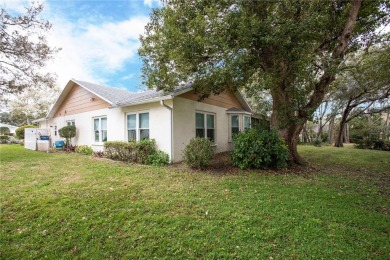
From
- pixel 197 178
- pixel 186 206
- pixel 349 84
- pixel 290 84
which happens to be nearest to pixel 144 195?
pixel 186 206

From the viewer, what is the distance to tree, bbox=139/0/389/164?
5895mm

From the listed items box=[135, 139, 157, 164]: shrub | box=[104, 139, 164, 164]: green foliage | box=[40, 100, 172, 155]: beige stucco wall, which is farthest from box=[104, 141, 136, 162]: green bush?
box=[40, 100, 172, 155]: beige stucco wall

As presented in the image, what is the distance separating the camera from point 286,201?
4.45 meters

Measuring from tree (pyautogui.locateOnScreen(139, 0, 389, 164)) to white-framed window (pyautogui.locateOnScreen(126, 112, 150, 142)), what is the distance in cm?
226

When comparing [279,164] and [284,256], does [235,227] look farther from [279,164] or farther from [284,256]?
[279,164]

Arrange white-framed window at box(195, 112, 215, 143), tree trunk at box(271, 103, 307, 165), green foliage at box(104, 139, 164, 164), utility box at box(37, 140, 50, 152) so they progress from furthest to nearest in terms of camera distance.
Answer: utility box at box(37, 140, 50, 152)
white-framed window at box(195, 112, 215, 143)
green foliage at box(104, 139, 164, 164)
tree trunk at box(271, 103, 307, 165)

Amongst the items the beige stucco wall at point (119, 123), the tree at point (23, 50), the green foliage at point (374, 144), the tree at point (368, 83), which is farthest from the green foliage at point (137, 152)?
the green foliage at point (374, 144)

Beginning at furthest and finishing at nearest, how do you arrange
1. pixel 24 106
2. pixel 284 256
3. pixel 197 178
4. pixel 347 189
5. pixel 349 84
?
pixel 24 106 → pixel 349 84 → pixel 197 178 → pixel 347 189 → pixel 284 256

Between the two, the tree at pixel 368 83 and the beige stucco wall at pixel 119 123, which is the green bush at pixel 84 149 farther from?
the tree at pixel 368 83

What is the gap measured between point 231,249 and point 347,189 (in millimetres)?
4538

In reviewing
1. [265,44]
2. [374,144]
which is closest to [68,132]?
[265,44]

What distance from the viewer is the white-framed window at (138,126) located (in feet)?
32.3

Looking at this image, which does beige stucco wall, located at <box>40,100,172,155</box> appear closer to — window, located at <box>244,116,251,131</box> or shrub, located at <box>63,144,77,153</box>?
shrub, located at <box>63,144,77,153</box>

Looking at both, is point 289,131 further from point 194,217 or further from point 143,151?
point 143,151
